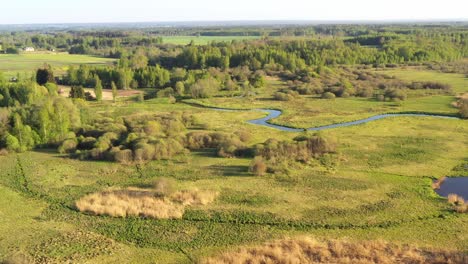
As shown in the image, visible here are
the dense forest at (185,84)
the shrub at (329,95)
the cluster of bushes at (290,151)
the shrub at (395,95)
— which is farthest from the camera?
the shrub at (329,95)

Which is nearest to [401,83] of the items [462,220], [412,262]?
[462,220]

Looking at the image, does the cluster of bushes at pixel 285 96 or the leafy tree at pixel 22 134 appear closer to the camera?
the leafy tree at pixel 22 134

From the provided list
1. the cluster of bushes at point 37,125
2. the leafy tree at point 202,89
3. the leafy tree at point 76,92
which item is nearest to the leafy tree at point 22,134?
the cluster of bushes at point 37,125

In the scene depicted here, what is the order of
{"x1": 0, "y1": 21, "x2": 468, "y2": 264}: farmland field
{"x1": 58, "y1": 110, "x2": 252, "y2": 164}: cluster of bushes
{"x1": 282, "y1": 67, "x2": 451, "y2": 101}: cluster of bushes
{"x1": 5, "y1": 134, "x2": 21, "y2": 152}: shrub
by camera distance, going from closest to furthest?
{"x1": 0, "y1": 21, "x2": 468, "y2": 264}: farmland field, {"x1": 58, "y1": 110, "x2": 252, "y2": 164}: cluster of bushes, {"x1": 5, "y1": 134, "x2": 21, "y2": 152}: shrub, {"x1": 282, "y1": 67, "x2": 451, "y2": 101}: cluster of bushes

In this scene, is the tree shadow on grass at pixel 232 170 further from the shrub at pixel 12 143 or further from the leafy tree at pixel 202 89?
the leafy tree at pixel 202 89

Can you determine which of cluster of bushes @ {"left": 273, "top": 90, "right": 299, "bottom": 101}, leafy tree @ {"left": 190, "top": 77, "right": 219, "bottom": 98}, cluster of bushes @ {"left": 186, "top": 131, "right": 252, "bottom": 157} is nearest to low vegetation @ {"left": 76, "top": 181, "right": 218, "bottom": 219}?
cluster of bushes @ {"left": 186, "top": 131, "right": 252, "bottom": 157}

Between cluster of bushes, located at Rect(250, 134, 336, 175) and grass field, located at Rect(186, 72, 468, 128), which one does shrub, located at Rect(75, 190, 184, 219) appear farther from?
grass field, located at Rect(186, 72, 468, 128)
